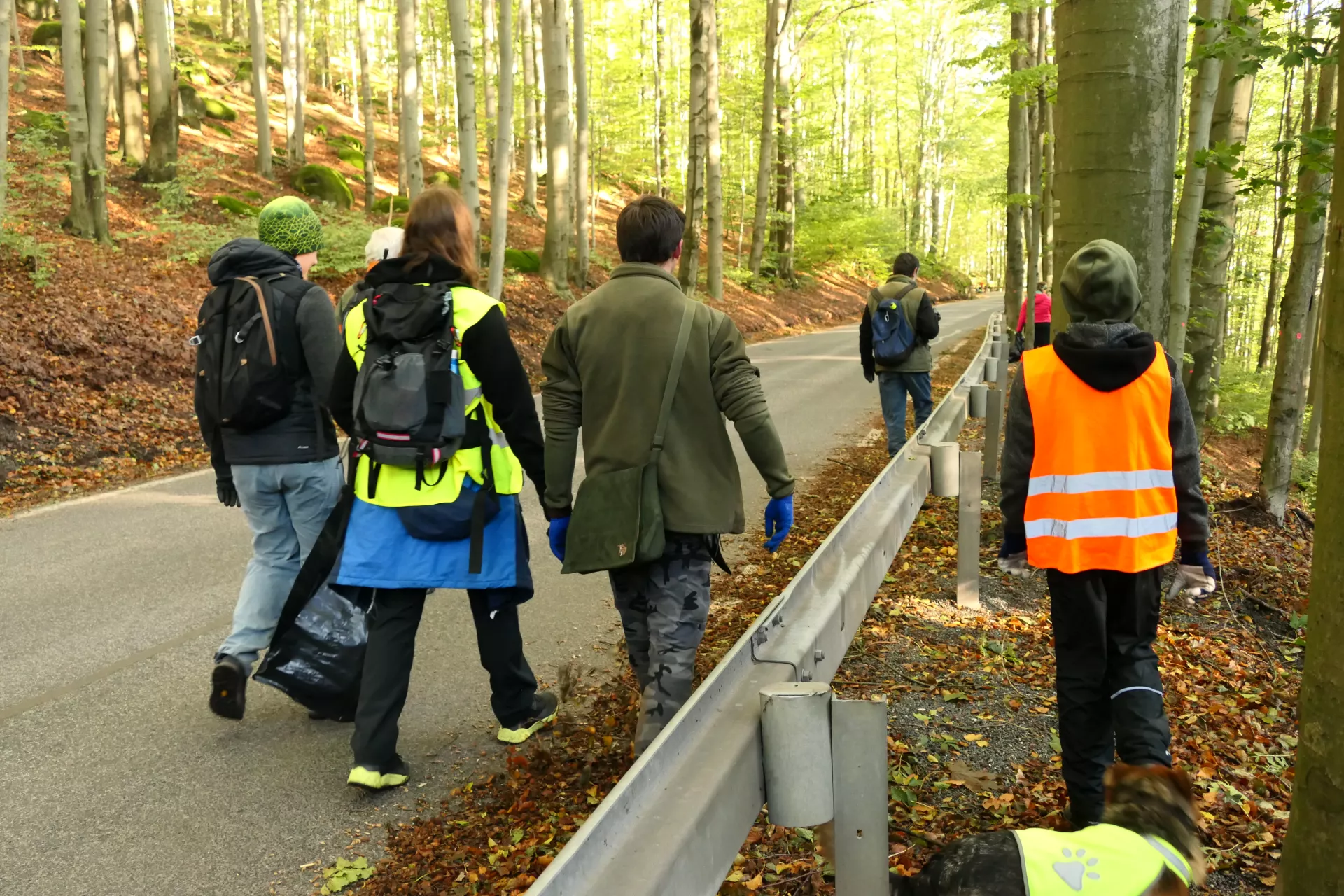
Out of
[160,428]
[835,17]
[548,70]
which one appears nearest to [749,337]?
[548,70]

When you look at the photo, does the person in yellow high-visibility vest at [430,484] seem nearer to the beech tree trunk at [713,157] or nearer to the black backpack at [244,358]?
the black backpack at [244,358]

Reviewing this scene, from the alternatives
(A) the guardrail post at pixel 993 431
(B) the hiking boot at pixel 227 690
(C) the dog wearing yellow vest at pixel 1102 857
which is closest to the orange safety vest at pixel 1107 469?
(C) the dog wearing yellow vest at pixel 1102 857

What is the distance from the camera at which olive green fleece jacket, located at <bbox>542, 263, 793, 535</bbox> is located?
3670 millimetres

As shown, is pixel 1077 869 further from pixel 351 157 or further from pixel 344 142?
pixel 344 142

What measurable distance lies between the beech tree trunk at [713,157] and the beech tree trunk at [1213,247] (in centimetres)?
1318

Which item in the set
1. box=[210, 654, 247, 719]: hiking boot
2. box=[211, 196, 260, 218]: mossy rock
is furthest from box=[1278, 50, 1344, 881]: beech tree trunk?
box=[211, 196, 260, 218]: mossy rock

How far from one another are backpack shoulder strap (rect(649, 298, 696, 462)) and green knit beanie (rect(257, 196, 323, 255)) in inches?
78.3

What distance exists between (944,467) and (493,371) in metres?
2.79

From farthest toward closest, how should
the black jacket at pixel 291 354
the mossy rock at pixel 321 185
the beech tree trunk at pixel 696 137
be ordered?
the mossy rock at pixel 321 185 < the beech tree trunk at pixel 696 137 < the black jacket at pixel 291 354

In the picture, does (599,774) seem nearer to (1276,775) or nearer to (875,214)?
(1276,775)

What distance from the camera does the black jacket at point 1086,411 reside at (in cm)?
342

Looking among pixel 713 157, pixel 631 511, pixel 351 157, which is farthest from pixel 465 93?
pixel 351 157

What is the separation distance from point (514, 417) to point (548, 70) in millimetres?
17588

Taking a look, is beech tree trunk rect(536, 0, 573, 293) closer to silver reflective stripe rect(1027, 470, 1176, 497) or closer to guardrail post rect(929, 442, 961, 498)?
guardrail post rect(929, 442, 961, 498)
